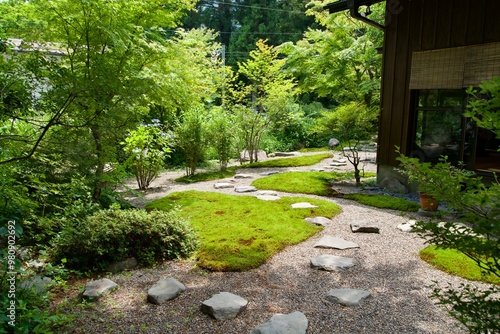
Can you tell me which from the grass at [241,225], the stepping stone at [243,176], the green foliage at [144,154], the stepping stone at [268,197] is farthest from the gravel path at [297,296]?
the stepping stone at [243,176]

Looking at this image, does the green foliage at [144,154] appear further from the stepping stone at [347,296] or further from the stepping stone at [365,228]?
the stepping stone at [347,296]

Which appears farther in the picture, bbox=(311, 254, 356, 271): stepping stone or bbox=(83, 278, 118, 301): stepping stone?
bbox=(311, 254, 356, 271): stepping stone

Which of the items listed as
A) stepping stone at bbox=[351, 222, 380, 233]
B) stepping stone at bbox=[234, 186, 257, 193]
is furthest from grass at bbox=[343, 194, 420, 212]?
stepping stone at bbox=[234, 186, 257, 193]

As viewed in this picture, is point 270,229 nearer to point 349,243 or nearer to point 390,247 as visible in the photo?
point 349,243

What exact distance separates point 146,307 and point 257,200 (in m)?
3.61

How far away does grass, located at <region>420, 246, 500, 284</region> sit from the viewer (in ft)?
10.8

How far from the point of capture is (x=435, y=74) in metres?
6.30

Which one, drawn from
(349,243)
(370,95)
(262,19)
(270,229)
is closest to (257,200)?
(270,229)

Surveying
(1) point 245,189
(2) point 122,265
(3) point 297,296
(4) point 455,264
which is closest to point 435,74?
(4) point 455,264

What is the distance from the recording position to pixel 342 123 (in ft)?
25.2

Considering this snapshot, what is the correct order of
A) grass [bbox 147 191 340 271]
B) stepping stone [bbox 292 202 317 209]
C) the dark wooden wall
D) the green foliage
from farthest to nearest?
the green foliage < stepping stone [bbox 292 202 317 209] < the dark wooden wall < grass [bbox 147 191 340 271]

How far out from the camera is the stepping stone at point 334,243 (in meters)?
4.15

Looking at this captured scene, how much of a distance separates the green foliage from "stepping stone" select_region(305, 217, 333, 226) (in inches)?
145

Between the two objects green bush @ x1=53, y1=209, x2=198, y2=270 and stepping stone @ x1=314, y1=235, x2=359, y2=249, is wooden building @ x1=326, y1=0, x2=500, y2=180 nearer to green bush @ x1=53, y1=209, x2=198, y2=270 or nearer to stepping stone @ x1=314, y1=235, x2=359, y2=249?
stepping stone @ x1=314, y1=235, x2=359, y2=249
